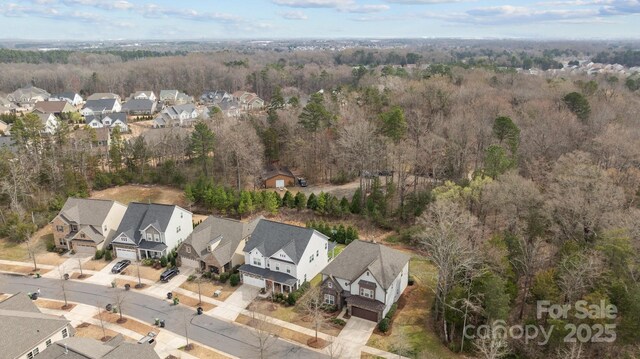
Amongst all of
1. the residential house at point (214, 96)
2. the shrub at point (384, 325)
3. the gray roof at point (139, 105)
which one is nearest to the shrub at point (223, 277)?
the shrub at point (384, 325)

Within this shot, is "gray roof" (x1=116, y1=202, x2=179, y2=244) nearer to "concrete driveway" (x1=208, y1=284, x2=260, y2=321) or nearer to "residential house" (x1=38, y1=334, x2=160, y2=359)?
"concrete driveway" (x1=208, y1=284, x2=260, y2=321)

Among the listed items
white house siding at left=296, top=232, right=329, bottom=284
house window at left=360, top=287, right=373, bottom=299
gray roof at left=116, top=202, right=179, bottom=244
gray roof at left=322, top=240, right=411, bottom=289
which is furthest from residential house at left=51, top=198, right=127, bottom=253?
house window at left=360, top=287, right=373, bottom=299

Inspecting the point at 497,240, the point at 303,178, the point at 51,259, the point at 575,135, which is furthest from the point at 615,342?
the point at 51,259

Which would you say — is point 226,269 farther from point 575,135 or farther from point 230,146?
point 575,135

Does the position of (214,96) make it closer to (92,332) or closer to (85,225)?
(85,225)

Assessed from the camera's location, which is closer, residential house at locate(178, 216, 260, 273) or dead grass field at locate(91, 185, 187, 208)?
residential house at locate(178, 216, 260, 273)

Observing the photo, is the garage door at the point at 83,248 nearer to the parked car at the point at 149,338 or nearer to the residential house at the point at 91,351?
the parked car at the point at 149,338
